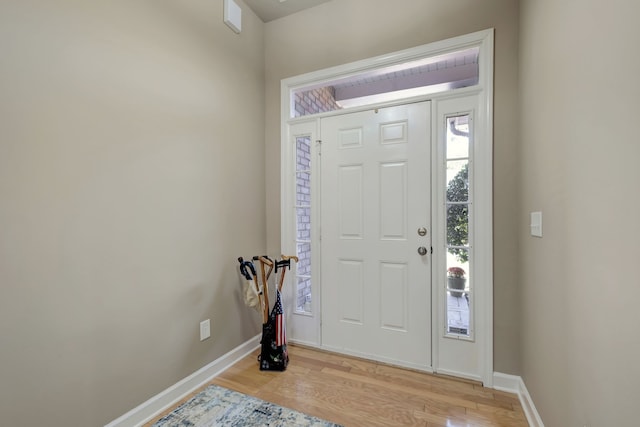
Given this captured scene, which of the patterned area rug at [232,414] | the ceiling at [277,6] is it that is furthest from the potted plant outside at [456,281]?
the ceiling at [277,6]

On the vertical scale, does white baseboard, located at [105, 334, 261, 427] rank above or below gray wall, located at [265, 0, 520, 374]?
below

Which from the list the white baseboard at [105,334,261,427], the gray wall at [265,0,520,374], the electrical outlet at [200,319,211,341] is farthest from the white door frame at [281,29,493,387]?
the electrical outlet at [200,319,211,341]

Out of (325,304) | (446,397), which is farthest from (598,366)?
(325,304)

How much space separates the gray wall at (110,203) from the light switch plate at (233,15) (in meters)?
0.09

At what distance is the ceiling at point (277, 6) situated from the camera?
253cm

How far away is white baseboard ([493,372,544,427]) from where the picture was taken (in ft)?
5.20

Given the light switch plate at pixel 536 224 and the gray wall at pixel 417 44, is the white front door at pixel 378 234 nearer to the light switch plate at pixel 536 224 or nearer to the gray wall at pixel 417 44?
the gray wall at pixel 417 44

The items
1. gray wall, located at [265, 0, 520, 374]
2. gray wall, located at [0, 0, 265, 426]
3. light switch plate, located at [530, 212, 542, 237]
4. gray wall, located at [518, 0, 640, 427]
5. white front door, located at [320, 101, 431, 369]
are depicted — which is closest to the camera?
gray wall, located at [518, 0, 640, 427]

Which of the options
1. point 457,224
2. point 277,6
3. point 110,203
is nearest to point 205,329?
point 110,203

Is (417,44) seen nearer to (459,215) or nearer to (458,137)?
(458,137)

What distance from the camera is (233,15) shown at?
235 cm

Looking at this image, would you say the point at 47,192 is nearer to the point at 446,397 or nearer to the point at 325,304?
the point at 325,304

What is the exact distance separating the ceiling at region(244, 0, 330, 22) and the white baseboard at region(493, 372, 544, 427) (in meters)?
3.33

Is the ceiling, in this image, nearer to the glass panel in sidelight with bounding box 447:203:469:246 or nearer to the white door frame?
the white door frame
